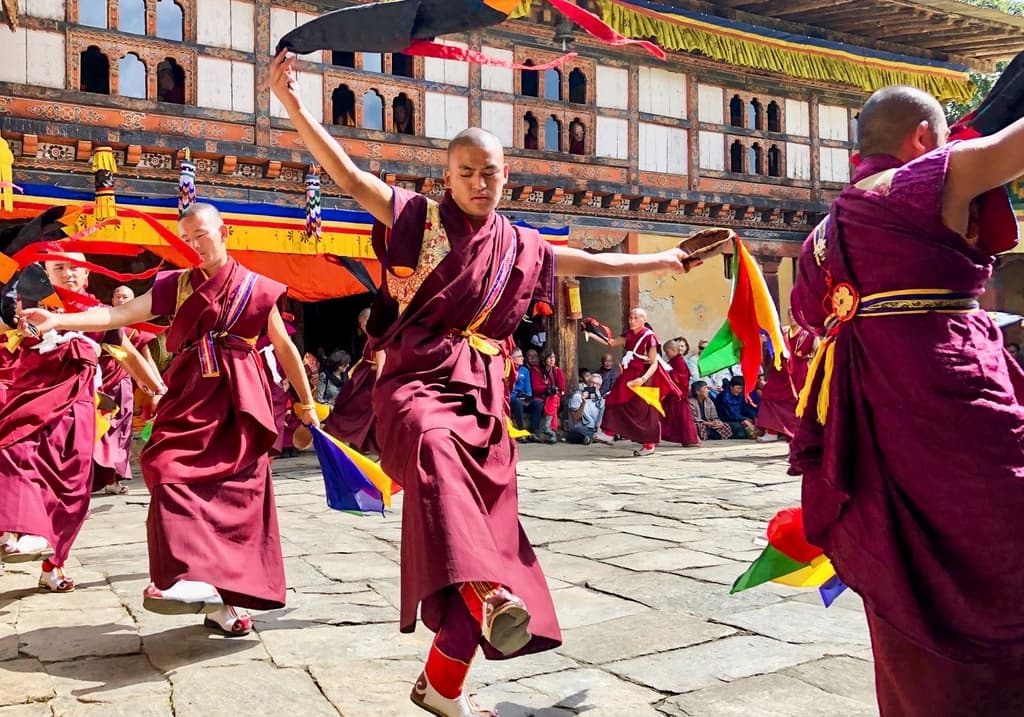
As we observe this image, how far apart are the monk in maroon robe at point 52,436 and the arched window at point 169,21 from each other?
8313 mm

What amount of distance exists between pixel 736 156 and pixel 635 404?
680 centimetres

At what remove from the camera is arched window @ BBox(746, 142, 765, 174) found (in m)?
16.7

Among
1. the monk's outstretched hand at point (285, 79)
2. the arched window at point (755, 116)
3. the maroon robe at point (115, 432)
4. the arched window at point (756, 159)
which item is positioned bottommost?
the maroon robe at point (115, 432)

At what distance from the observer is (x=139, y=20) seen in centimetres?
1198

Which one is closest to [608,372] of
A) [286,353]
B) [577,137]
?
[577,137]

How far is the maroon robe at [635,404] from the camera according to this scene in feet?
37.8

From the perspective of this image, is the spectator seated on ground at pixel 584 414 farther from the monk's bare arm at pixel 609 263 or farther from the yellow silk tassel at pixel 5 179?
the monk's bare arm at pixel 609 263

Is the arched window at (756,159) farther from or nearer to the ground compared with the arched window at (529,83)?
nearer to the ground

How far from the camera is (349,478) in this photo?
13.2 feet

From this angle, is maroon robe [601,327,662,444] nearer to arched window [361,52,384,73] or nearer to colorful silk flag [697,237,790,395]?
arched window [361,52,384,73]

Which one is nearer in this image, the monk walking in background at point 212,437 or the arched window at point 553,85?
the monk walking in background at point 212,437

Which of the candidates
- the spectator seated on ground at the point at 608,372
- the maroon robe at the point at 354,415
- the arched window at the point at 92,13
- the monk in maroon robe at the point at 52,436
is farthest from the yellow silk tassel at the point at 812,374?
the spectator seated on ground at the point at 608,372

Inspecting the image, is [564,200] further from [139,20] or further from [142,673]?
[142,673]

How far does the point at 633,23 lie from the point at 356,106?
424 centimetres
